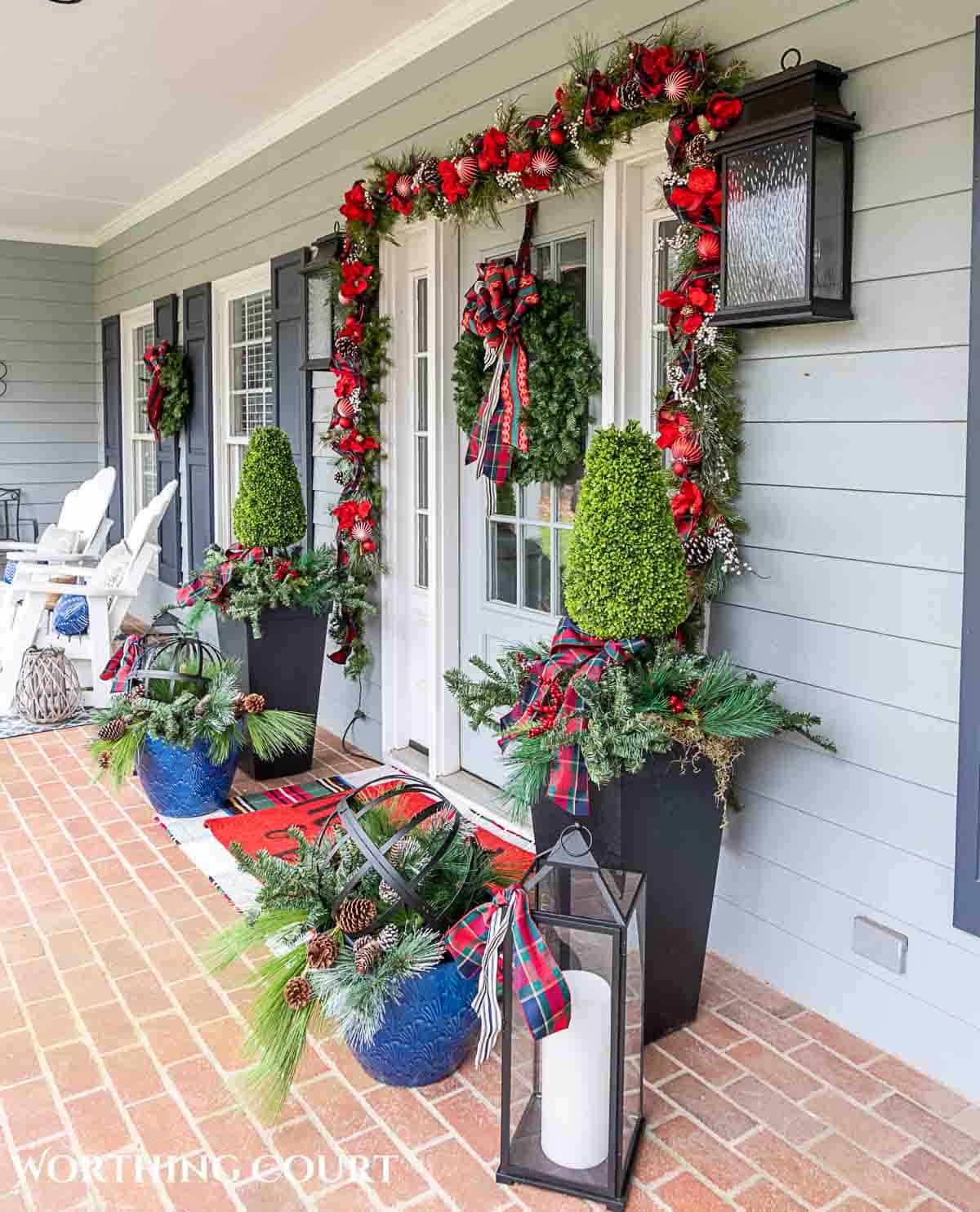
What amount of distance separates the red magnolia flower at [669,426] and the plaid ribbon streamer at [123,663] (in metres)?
2.22

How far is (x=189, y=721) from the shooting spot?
3.81 m

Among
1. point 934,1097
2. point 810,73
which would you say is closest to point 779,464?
point 810,73

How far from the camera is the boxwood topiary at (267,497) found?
432 centimetres

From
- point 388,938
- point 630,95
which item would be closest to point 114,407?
A: point 630,95

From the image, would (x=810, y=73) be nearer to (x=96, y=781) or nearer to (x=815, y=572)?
(x=815, y=572)

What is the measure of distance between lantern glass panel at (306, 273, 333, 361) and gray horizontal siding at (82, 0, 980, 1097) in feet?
6.20

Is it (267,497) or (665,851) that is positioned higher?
(267,497)

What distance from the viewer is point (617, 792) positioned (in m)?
2.36

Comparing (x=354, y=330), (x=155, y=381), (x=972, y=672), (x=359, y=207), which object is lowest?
(x=972, y=672)

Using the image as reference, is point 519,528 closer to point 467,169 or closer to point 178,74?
point 467,169

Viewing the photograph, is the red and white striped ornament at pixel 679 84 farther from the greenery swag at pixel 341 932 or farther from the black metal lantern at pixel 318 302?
the black metal lantern at pixel 318 302

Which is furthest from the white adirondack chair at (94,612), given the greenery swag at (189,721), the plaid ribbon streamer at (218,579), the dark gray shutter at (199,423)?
the greenery swag at (189,721)

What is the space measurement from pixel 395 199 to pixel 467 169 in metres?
0.55

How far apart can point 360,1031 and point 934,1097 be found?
1244 millimetres
